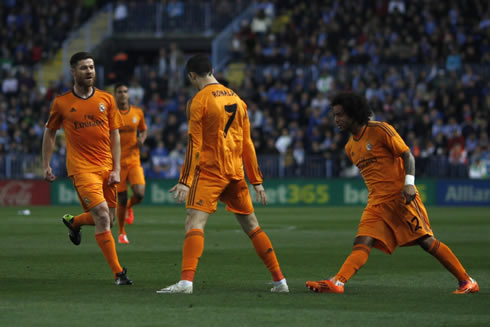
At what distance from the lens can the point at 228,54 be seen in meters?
38.2

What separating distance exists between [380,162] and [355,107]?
58 cm

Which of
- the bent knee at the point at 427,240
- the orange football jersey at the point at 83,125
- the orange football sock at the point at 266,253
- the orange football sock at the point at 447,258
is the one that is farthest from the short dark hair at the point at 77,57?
the orange football sock at the point at 447,258

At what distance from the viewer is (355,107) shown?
8.75 meters

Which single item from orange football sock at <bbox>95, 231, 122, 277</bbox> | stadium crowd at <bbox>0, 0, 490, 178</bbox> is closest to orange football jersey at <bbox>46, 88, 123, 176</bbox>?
orange football sock at <bbox>95, 231, 122, 277</bbox>

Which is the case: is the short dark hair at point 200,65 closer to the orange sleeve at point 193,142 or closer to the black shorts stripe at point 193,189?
the orange sleeve at point 193,142

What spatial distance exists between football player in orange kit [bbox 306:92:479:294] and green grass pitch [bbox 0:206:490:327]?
0.26 m

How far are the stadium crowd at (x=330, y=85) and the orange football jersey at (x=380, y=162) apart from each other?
67.5ft

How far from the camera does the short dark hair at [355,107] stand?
8.76m

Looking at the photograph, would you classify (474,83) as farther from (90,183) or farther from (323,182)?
(90,183)

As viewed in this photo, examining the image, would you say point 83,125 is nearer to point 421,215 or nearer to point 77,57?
point 77,57

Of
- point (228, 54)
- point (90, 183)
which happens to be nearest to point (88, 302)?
point (90, 183)

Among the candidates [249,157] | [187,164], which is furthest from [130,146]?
[187,164]

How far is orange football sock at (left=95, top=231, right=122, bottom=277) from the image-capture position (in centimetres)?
942

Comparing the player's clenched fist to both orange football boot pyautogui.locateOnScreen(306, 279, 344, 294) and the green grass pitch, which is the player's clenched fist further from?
orange football boot pyautogui.locateOnScreen(306, 279, 344, 294)
